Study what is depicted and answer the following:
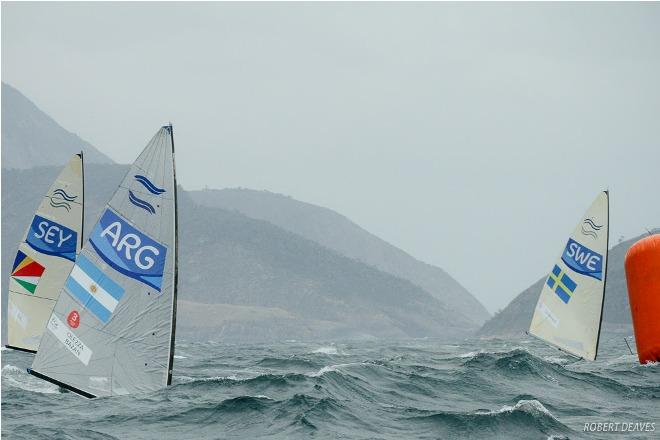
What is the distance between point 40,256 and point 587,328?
73.8 feet

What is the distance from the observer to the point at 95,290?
802 inches

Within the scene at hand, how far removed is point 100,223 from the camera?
67.0 feet

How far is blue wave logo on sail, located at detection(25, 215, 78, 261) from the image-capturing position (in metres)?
30.3

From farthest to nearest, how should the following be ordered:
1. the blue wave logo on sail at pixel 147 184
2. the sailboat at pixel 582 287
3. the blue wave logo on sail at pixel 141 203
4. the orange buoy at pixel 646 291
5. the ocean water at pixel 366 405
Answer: the sailboat at pixel 582 287 < the orange buoy at pixel 646 291 < the ocean water at pixel 366 405 < the blue wave logo on sail at pixel 147 184 < the blue wave logo on sail at pixel 141 203

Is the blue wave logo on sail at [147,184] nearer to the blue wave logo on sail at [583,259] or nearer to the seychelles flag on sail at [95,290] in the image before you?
the seychelles flag on sail at [95,290]

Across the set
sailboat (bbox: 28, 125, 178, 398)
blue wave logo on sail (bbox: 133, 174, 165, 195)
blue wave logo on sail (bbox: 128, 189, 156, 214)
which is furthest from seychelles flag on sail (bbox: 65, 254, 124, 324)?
blue wave logo on sail (bbox: 133, 174, 165, 195)

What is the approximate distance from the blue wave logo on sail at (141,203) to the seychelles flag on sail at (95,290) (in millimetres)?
1629

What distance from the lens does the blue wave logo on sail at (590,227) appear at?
39869mm

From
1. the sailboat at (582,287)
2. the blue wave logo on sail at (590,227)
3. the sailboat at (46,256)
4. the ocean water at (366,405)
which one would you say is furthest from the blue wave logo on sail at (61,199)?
the blue wave logo on sail at (590,227)

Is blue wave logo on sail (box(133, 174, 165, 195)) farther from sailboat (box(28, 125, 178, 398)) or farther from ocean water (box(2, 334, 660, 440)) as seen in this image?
ocean water (box(2, 334, 660, 440))

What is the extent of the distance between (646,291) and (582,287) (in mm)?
12108

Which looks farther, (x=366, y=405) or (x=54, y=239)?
(x=54, y=239)

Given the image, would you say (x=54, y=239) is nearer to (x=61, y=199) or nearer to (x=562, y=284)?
(x=61, y=199)

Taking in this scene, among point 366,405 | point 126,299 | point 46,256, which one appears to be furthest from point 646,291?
point 46,256
